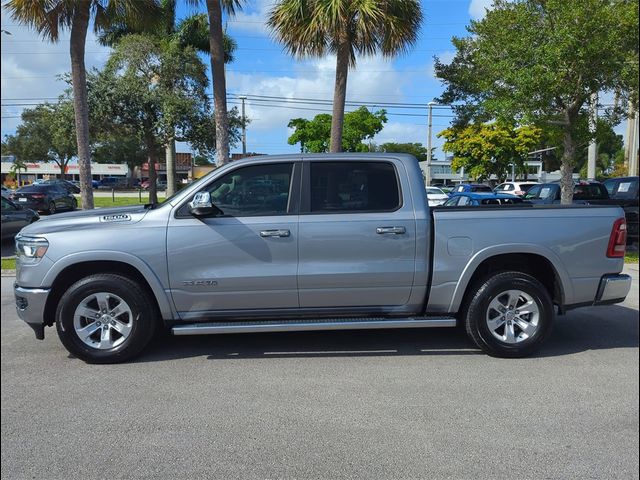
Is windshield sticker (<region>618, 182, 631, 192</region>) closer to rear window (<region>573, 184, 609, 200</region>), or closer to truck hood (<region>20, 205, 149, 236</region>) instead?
rear window (<region>573, 184, 609, 200</region>)

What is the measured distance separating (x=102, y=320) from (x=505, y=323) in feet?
12.2

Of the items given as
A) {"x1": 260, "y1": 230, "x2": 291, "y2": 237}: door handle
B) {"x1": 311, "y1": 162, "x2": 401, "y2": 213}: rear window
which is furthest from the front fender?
{"x1": 311, "y1": 162, "x2": 401, "y2": 213}: rear window

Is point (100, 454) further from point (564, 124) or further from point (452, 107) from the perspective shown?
point (452, 107)

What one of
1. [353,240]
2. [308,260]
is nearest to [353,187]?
[353,240]

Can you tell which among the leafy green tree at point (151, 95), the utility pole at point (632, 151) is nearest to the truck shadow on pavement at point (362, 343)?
the leafy green tree at point (151, 95)

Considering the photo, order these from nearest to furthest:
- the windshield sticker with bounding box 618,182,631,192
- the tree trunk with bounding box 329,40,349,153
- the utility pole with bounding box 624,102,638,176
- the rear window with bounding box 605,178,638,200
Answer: the tree trunk with bounding box 329,40,349,153 < the rear window with bounding box 605,178,638,200 < the windshield sticker with bounding box 618,182,631,192 < the utility pole with bounding box 624,102,638,176

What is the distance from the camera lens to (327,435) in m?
3.40

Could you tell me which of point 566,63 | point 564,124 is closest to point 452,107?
point 564,124

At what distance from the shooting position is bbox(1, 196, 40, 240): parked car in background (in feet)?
38.8

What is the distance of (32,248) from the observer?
455cm

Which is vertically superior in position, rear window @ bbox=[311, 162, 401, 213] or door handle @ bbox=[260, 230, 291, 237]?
rear window @ bbox=[311, 162, 401, 213]

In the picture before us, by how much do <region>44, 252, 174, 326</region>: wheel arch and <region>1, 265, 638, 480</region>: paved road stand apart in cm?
52

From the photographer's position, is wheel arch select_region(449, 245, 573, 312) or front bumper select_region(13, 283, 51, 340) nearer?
front bumper select_region(13, 283, 51, 340)

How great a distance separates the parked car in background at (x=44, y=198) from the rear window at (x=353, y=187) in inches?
710
